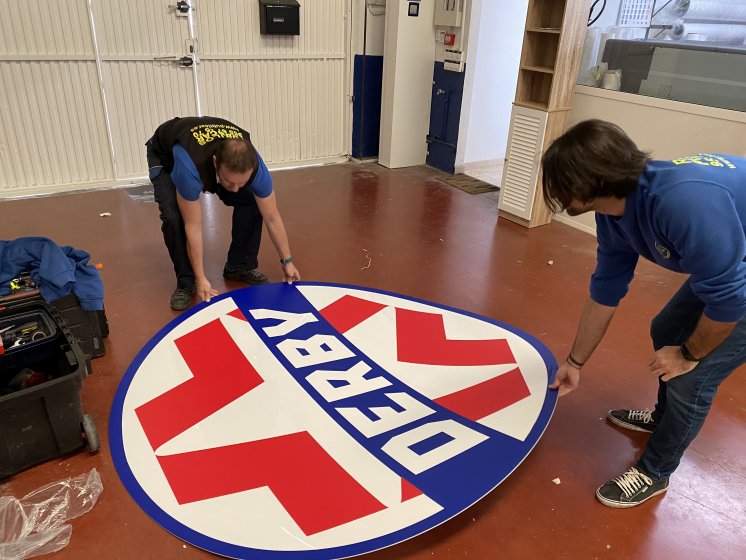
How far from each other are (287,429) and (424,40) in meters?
4.37

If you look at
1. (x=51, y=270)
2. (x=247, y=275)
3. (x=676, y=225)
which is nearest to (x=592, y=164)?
(x=676, y=225)

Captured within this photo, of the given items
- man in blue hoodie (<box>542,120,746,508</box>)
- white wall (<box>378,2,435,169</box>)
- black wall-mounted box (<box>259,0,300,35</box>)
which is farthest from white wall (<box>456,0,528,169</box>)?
man in blue hoodie (<box>542,120,746,508</box>)

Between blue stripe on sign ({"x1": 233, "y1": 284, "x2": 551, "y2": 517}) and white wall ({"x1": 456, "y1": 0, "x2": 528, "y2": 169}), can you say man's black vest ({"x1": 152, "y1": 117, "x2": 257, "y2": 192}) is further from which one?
white wall ({"x1": 456, "y1": 0, "x2": 528, "y2": 169})

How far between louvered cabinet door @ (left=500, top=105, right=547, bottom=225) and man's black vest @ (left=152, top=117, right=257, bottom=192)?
236 centimetres

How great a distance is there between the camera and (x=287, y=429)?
2.00 meters

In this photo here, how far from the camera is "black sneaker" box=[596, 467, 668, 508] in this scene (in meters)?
1.84

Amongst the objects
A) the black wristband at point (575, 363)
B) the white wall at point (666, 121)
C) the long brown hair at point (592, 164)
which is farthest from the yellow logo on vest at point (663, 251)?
the white wall at point (666, 121)

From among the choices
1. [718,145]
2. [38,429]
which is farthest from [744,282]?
[718,145]

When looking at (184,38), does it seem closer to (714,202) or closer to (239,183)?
(239,183)

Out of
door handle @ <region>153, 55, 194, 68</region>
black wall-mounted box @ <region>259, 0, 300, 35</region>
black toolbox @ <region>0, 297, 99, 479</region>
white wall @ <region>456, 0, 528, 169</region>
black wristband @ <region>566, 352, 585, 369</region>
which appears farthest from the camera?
white wall @ <region>456, 0, 528, 169</region>

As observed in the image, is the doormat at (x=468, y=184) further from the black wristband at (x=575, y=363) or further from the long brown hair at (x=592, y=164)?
the long brown hair at (x=592, y=164)

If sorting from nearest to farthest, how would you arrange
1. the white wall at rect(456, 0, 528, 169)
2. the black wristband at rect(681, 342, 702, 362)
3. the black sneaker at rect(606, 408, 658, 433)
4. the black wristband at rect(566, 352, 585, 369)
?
the black wristband at rect(681, 342, 702, 362) < the black wristband at rect(566, 352, 585, 369) < the black sneaker at rect(606, 408, 658, 433) < the white wall at rect(456, 0, 528, 169)

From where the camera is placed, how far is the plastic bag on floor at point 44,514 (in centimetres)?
160

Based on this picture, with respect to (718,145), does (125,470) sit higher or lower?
lower
